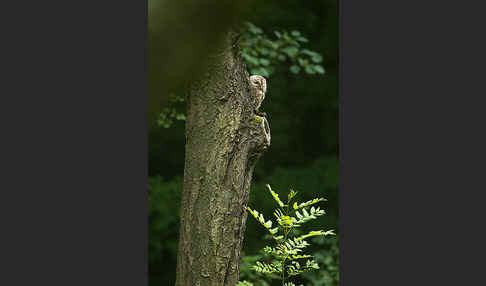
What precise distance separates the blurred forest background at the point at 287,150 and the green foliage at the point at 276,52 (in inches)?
2.4

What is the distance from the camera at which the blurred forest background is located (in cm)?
350

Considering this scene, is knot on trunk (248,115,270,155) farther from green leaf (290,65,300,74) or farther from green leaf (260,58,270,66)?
green leaf (290,65,300,74)

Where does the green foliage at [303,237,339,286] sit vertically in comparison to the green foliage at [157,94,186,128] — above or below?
below

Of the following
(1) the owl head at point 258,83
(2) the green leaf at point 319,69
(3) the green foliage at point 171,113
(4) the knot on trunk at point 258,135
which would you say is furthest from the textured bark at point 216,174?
(2) the green leaf at point 319,69

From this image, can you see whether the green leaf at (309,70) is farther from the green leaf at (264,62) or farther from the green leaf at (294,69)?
the green leaf at (264,62)

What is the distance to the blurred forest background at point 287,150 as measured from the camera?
3.50m

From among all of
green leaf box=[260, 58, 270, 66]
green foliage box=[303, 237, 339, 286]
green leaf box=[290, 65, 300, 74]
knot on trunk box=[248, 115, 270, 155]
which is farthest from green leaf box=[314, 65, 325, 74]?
green foliage box=[303, 237, 339, 286]

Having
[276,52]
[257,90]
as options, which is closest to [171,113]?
[257,90]

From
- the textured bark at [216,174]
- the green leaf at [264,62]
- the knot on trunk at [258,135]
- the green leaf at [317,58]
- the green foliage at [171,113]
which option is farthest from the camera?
the green leaf at [317,58]

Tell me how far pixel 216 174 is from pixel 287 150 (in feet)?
4.93

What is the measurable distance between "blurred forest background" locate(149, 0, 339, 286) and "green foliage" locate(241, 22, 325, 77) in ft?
0.20

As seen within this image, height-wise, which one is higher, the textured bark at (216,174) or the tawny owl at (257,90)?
the tawny owl at (257,90)

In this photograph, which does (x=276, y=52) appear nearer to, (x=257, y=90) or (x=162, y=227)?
(x=257, y=90)

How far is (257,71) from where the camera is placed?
4.05 meters
